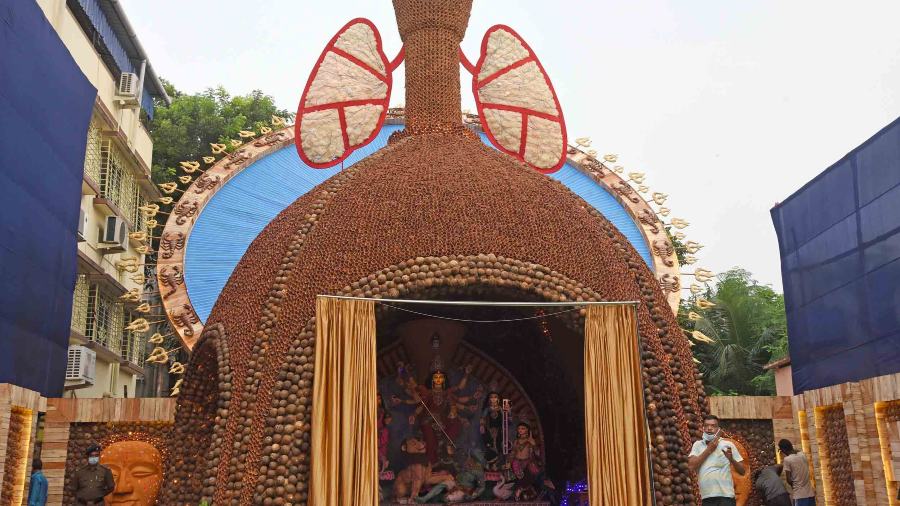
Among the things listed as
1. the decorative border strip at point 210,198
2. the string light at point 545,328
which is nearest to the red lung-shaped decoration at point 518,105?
the string light at point 545,328

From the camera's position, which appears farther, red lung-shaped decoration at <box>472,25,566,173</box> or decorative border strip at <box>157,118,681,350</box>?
decorative border strip at <box>157,118,681,350</box>

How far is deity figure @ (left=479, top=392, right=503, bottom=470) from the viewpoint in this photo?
1047 cm

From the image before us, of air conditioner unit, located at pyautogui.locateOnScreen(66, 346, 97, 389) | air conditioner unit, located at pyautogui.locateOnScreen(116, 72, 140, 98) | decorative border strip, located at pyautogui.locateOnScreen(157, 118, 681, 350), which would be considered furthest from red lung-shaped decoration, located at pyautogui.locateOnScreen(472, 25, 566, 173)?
air conditioner unit, located at pyautogui.locateOnScreen(116, 72, 140, 98)

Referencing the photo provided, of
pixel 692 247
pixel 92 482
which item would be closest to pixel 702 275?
pixel 692 247

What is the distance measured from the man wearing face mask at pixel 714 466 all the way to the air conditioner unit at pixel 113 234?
43.8 ft

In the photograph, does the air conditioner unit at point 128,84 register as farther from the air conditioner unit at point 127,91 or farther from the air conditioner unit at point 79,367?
the air conditioner unit at point 79,367

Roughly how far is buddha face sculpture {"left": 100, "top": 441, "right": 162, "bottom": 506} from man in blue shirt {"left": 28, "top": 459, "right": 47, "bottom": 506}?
0.85 m

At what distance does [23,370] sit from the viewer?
1118cm

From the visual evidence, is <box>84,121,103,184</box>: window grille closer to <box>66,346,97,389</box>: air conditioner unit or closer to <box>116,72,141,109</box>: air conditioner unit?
<box>116,72,141,109</box>: air conditioner unit

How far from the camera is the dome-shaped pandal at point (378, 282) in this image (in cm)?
749

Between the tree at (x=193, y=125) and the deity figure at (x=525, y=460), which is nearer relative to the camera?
the deity figure at (x=525, y=460)

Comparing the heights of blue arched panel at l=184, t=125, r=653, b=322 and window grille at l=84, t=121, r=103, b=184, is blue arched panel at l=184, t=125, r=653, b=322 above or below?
below

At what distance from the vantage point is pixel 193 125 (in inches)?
989

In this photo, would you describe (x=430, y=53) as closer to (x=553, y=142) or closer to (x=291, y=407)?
(x=553, y=142)
